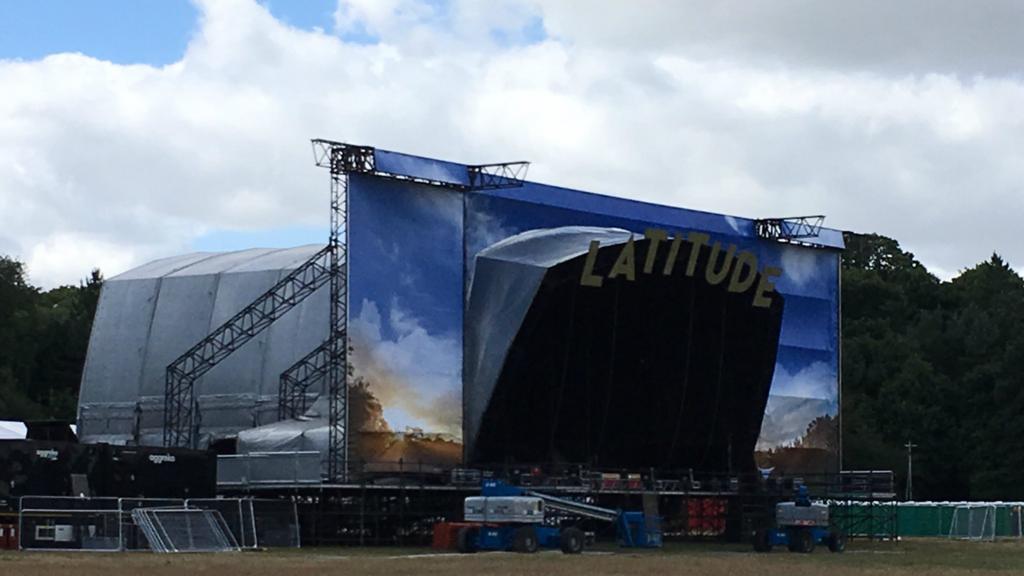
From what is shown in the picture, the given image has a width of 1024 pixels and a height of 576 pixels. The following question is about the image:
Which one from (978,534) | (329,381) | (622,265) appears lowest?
(978,534)

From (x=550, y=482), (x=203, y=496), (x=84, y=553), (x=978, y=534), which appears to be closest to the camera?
(x=84, y=553)

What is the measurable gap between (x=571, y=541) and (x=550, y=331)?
1146 centimetres

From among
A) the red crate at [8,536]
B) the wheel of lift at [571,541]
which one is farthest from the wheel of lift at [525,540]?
the red crate at [8,536]

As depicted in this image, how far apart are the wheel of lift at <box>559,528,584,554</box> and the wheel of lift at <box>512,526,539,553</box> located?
3.81ft

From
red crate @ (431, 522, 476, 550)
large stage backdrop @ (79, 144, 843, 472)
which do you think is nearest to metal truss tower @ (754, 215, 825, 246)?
large stage backdrop @ (79, 144, 843, 472)

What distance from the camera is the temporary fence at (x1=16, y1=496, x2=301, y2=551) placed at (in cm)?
5725

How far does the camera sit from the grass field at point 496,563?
154ft

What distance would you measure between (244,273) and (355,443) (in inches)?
643

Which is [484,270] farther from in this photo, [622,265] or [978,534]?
[978,534]

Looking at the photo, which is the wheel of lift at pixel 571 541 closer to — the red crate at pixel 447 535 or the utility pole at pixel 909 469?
the red crate at pixel 447 535

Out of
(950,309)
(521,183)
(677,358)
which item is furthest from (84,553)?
(950,309)

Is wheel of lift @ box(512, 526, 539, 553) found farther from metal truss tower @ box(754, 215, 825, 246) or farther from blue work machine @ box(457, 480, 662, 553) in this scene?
metal truss tower @ box(754, 215, 825, 246)

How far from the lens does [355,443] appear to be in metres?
68.3

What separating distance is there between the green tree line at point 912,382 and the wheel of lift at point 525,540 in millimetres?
54136
